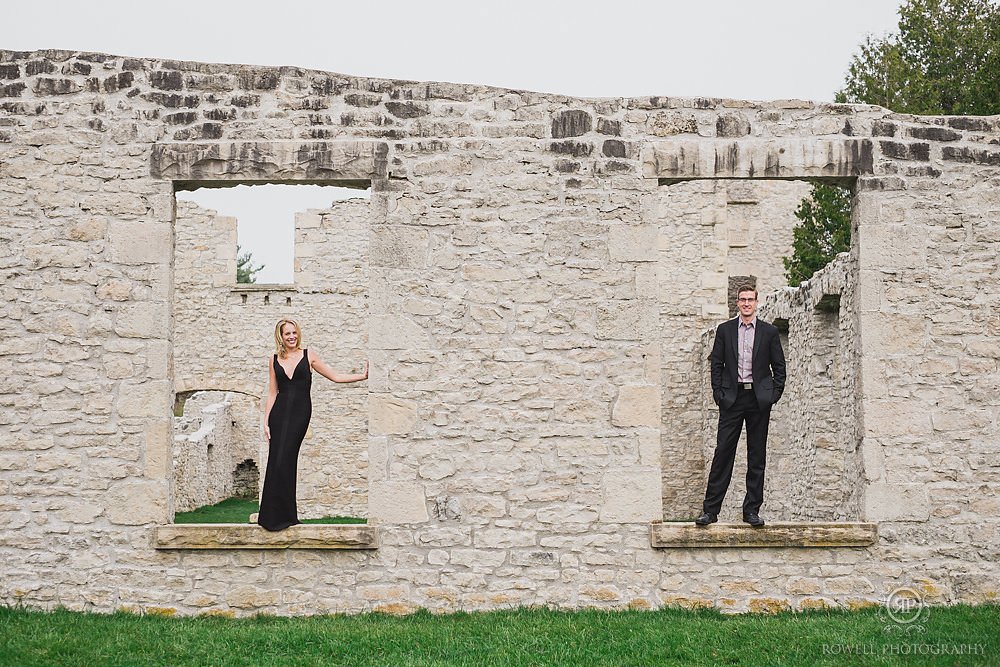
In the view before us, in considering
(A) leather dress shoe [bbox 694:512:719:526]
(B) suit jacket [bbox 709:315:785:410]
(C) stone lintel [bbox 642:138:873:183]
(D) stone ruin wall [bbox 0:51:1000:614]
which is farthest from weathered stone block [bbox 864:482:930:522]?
(C) stone lintel [bbox 642:138:873:183]

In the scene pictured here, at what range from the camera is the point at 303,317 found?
18594mm

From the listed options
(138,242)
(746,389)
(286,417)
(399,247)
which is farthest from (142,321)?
(746,389)

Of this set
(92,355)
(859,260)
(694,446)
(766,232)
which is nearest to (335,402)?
(694,446)

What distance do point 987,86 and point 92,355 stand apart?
43.0 ft

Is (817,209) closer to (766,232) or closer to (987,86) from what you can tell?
(766,232)

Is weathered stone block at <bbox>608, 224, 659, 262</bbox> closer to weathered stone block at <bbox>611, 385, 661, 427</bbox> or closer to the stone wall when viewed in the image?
weathered stone block at <bbox>611, 385, 661, 427</bbox>

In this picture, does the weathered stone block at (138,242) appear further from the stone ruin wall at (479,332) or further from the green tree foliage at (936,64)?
the green tree foliage at (936,64)

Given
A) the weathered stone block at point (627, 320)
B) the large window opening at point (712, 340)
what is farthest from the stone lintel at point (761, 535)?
the large window opening at point (712, 340)

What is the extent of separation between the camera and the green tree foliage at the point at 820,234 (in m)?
16.3

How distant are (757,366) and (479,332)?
1.94 meters

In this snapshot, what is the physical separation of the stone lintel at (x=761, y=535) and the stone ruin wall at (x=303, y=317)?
11381mm

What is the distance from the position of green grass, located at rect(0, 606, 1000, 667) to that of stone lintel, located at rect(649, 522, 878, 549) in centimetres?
46

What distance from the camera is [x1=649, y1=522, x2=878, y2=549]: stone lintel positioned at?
23.7 ft

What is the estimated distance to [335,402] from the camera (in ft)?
59.9
